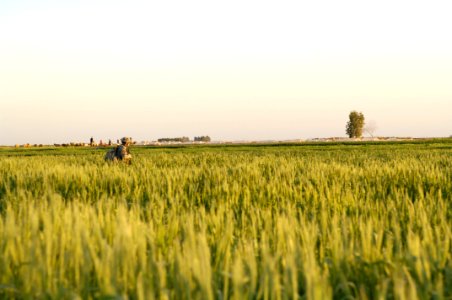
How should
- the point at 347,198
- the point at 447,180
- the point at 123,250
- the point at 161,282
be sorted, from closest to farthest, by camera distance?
the point at 161,282 < the point at 123,250 < the point at 347,198 < the point at 447,180

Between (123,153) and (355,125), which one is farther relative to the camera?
(355,125)

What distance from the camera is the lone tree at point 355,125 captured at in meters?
133

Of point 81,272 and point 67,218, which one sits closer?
point 81,272

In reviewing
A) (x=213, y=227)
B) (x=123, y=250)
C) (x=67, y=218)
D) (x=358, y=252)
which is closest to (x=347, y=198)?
(x=213, y=227)

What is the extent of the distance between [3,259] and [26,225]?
756 millimetres

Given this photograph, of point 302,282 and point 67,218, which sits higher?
point 67,218

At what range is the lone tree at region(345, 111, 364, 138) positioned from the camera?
133375mm

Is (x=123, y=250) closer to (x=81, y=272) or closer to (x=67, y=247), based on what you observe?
(x=81, y=272)

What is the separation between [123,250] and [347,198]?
Answer: 374cm

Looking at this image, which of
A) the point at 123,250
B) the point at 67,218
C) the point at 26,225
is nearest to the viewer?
the point at 123,250

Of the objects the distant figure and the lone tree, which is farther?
the lone tree

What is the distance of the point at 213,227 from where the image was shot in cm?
329

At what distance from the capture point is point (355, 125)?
133750 mm

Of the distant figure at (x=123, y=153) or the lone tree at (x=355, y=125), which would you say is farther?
the lone tree at (x=355, y=125)
